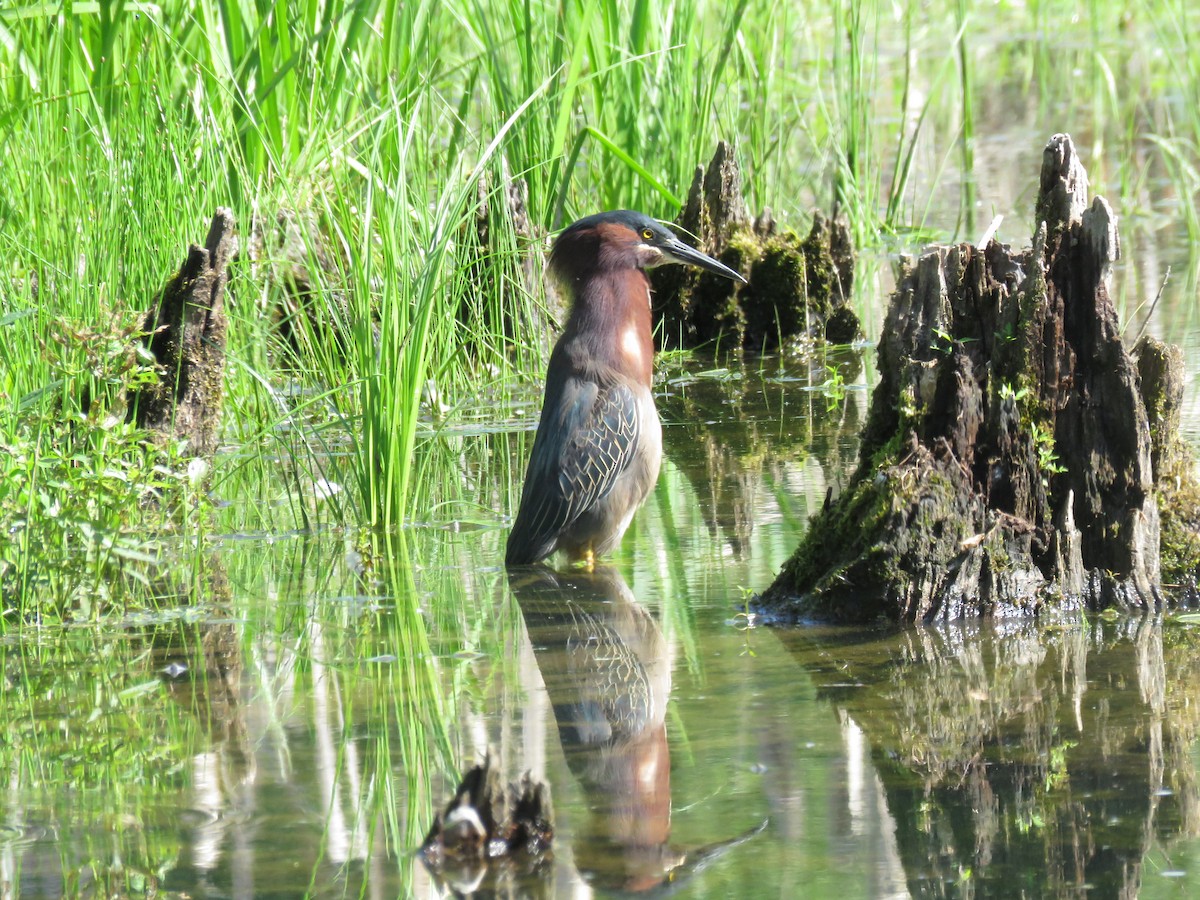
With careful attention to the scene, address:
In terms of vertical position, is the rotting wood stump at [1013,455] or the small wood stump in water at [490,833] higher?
the rotting wood stump at [1013,455]

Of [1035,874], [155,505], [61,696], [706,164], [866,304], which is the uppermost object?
[706,164]

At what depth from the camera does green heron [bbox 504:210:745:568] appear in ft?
18.6

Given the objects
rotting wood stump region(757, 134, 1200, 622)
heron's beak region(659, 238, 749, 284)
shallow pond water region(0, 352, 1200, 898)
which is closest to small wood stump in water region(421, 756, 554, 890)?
shallow pond water region(0, 352, 1200, 898)

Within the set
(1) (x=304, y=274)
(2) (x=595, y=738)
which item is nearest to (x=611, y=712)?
(2) (x=595, y=738)

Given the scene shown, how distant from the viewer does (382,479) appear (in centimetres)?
568

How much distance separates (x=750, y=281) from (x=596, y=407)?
310cm

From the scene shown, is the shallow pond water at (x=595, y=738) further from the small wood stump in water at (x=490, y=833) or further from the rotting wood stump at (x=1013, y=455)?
the rotting wood stump at (x=1013, y=455)

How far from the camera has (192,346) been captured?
577 cm

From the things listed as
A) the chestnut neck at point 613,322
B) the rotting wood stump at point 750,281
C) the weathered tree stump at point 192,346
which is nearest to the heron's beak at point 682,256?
the chestnut neck at point 613,322

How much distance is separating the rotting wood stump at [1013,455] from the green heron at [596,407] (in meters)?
1.14

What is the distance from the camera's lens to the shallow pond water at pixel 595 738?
3062mm

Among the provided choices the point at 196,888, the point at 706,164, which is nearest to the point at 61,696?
the point at 196,888

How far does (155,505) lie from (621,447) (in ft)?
5.54

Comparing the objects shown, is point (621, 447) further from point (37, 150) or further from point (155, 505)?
point (37, 150)
